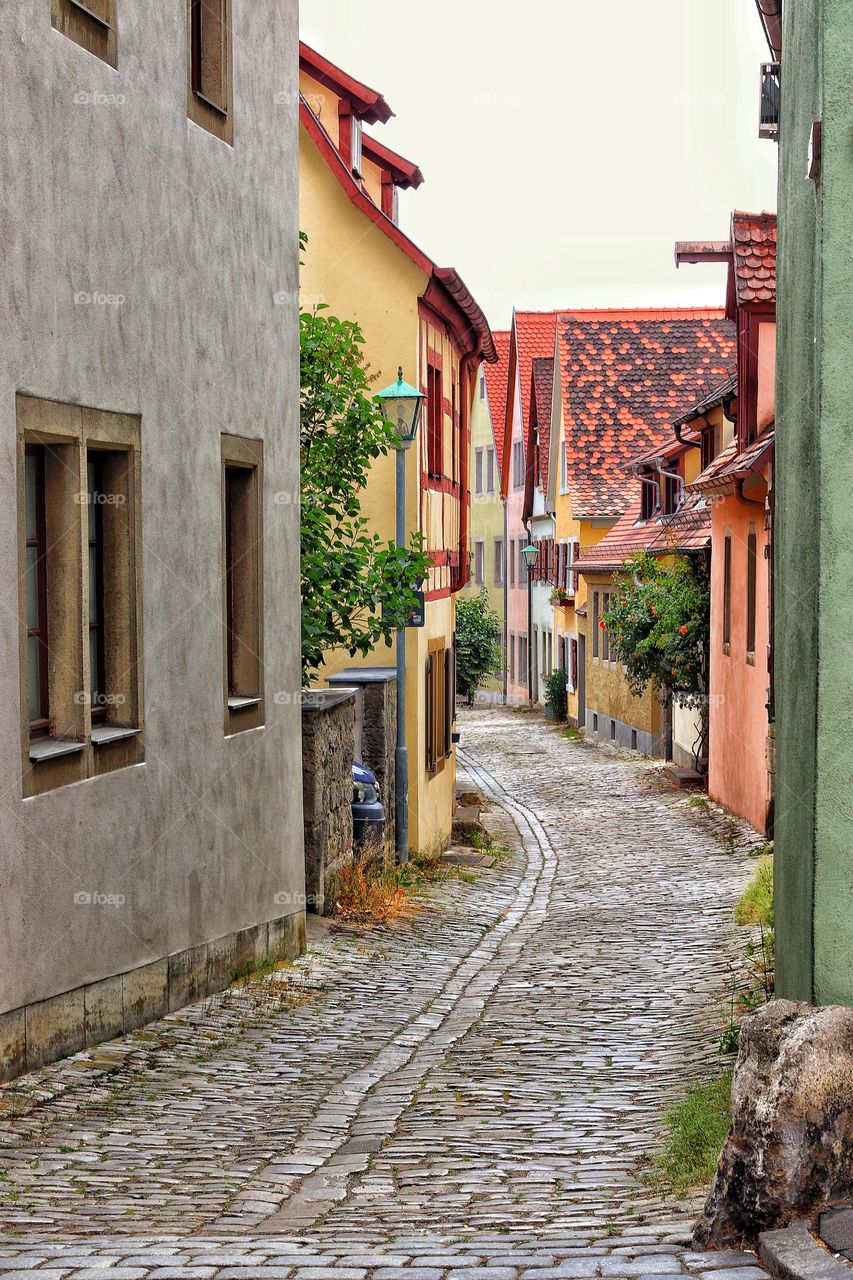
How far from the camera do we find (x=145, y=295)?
895 cm

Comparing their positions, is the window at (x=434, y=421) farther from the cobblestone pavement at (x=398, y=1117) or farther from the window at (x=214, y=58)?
the window at (x=214, y=58)

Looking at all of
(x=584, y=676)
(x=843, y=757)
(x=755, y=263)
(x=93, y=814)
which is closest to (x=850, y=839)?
(x=843, y=757)

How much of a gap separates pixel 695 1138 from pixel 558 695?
119 feet

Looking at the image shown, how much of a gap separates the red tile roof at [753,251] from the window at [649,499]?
14392 millimetres

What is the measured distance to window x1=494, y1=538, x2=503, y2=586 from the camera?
56.3 metres

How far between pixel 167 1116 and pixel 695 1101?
2.28 m

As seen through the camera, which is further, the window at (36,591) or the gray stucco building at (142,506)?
the window at (36,591)

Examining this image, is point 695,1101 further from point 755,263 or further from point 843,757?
point 755,263

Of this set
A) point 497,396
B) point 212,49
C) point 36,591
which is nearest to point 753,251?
point 212,49

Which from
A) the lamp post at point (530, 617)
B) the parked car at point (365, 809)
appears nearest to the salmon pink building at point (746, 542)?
the parked car at point (365, 809)

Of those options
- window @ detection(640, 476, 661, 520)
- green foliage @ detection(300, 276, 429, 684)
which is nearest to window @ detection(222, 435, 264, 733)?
green foliage @ detection(300, 276, 429, 684)

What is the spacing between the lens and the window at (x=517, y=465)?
5031 cm

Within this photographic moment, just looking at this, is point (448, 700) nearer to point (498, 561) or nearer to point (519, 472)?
point (519, 472)

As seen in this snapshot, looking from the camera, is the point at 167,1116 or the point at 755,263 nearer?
the point at 167,1116
